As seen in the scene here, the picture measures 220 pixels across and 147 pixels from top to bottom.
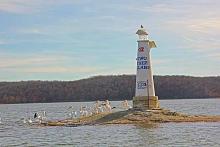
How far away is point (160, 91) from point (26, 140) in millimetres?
128464

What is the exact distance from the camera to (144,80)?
47500 mm

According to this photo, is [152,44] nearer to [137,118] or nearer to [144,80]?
[144,80]

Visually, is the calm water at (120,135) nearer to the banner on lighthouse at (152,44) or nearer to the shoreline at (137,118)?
the shoreline at (137,118)

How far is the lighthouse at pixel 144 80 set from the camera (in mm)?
47406

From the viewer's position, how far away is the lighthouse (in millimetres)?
47406

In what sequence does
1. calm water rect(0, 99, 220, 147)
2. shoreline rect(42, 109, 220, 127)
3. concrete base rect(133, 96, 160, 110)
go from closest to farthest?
calm water rect(0, 99, 220, 147)
shoreline rect(42, 109, 220, 127)
concrete base rect(133, 96, 160, 110)

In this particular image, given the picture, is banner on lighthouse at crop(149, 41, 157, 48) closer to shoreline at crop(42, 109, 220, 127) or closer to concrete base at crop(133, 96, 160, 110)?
concrete base at crop(133, 96, 160, 110)

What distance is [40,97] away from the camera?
187625 millimetres

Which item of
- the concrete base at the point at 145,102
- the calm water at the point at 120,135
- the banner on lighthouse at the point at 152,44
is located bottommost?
the calm water at the point at 120,135

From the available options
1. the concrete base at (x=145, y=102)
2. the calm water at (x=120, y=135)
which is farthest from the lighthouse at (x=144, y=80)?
the calm water at (x=120, y=135)

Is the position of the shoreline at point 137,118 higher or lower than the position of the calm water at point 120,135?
higher

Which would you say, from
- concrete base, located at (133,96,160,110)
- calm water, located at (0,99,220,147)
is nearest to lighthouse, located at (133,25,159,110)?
concrete base, located at (133,96,160,110)

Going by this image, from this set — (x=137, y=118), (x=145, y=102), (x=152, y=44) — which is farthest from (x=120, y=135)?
(x=152, y=44)

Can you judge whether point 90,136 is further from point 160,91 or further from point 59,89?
point 59,89
